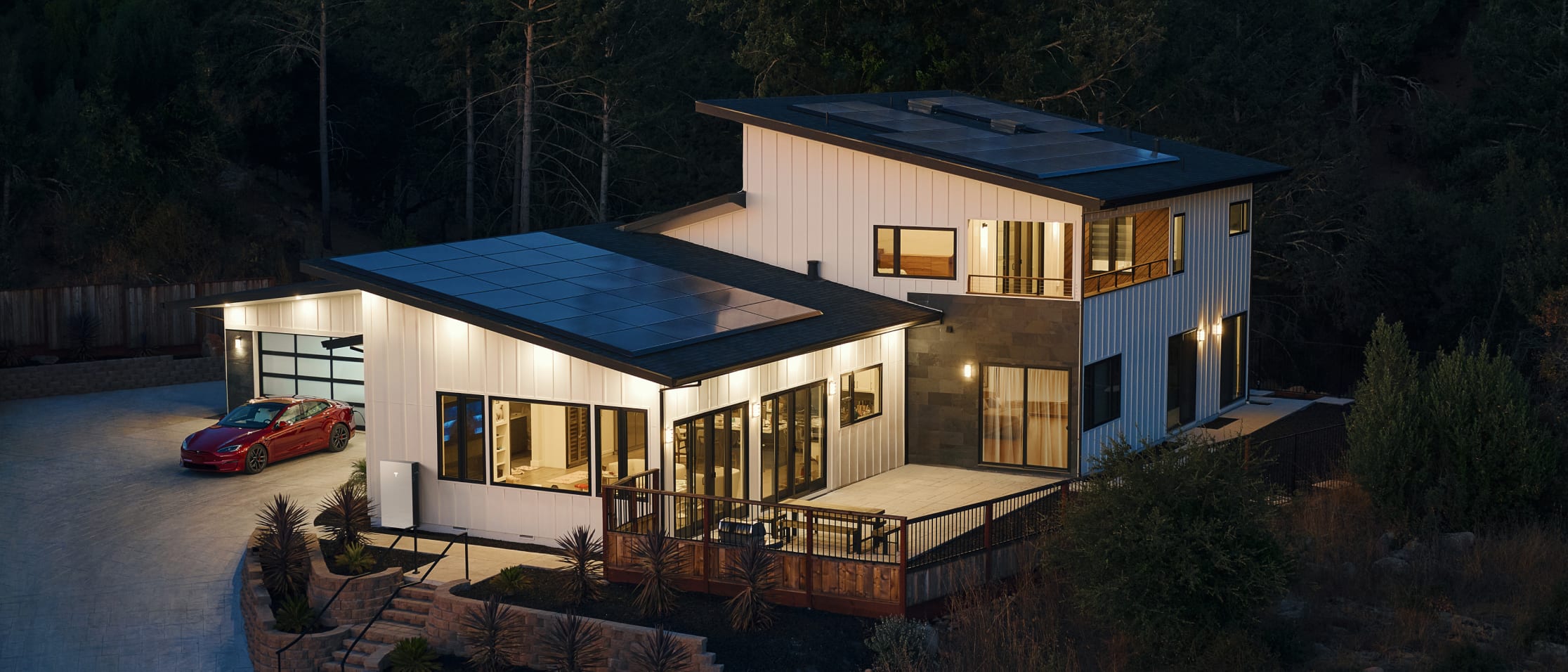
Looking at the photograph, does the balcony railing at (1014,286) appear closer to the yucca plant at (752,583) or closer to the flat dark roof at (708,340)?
the flat dark roof at (708,340)

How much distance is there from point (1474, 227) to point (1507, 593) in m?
25.7

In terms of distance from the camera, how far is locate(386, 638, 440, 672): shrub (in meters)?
18.5

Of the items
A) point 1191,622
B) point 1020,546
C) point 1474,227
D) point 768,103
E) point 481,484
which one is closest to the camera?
point 1191,622

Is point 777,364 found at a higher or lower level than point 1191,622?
higher

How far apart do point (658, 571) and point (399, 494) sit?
5.68 metres

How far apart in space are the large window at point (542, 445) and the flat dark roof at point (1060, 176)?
753 cm

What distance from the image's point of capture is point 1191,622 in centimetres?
1788

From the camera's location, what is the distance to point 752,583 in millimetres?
18812

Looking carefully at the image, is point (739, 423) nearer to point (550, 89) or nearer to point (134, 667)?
point (134, 667)

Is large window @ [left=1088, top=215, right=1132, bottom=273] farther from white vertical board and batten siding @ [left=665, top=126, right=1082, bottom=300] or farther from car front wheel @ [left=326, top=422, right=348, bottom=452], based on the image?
car front wheel @ [left=326, top=422, right=348, bottom=452]

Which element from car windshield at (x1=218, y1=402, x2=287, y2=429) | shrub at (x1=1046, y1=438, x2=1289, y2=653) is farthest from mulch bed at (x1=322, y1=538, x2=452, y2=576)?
shrub at (x1=1046, y1=438, x2=1289, y2=653)

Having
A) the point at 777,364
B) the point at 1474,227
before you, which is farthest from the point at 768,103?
the point at 1474,227

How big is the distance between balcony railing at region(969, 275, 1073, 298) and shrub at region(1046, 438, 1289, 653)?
24.8 feet

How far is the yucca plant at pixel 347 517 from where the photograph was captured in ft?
72.1
